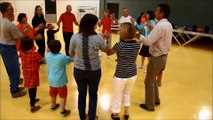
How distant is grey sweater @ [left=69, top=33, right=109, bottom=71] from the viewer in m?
2.32

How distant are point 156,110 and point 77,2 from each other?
1083cm

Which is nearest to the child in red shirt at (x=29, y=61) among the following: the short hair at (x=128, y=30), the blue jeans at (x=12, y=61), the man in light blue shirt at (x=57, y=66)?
the man in light blue shirt at (x=57, y=66)

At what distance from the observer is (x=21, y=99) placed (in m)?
3.46

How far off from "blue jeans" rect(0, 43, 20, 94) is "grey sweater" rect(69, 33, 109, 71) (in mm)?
1366

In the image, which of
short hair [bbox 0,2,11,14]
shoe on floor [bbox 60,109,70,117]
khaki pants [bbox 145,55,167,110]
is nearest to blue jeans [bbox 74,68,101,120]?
shoe on floor [bbox 60,109,70,117]

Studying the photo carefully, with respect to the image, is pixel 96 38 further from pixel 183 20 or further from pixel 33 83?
pixel 183 20

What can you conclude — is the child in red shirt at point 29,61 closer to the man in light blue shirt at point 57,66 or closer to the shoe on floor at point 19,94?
A: the man in light blue shirt at point 57,66

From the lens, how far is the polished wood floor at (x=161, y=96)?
3.12 m

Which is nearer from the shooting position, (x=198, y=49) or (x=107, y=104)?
(x=107, y=104)

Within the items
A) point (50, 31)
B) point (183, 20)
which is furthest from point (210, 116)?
point (183, 20)

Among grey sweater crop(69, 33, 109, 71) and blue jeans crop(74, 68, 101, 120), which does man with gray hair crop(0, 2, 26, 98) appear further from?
blue jeans crop(74, 68, 101, 120)

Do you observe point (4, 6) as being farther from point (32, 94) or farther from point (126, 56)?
point (126, 56)

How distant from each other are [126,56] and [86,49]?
496 mm

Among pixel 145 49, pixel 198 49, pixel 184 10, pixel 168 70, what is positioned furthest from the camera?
pixel 184 10
